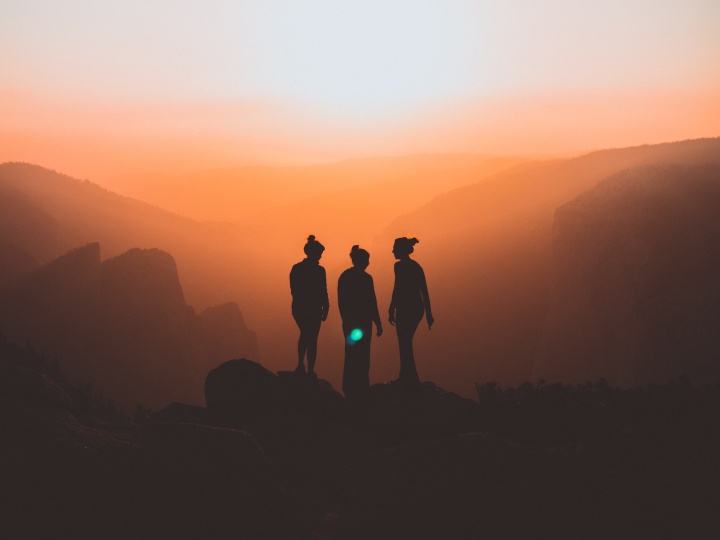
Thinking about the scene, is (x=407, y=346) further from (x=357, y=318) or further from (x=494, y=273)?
(x=494, y=273)

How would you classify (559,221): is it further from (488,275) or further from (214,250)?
(214,250)

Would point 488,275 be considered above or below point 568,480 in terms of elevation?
above

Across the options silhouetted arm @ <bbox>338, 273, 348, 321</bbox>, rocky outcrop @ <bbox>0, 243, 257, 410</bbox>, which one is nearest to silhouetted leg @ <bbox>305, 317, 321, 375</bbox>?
silhouetted arm @ <bbox>338, 273, 348, 321</bbox>

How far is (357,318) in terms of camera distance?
13.4 m

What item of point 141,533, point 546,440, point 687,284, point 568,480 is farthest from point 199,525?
point 687,284

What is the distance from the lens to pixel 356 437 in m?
12.2

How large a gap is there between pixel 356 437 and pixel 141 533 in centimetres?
579

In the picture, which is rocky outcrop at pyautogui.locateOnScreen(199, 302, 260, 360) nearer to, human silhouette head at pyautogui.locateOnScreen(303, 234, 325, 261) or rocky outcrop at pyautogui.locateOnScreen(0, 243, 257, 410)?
rocky outcrop at pyautogui.locateOnScreen(0, 243, 257, 410)

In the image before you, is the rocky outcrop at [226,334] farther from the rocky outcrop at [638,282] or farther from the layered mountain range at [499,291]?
the rocky outcrop at [638,282]

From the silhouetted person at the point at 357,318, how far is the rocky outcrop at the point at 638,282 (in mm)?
30997

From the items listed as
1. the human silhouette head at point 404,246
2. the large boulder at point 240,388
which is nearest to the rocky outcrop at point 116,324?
the large boulder at point 240,388

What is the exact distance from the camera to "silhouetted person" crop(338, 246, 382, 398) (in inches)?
524

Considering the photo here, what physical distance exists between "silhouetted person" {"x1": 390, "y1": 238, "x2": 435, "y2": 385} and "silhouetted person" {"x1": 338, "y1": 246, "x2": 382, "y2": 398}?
17.3 inches

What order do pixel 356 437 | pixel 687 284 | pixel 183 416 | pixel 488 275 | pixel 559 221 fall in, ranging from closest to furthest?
pixel 356 437
pixel 183 416
pixel 687 284
pixel 559 221
pixel 488 275
